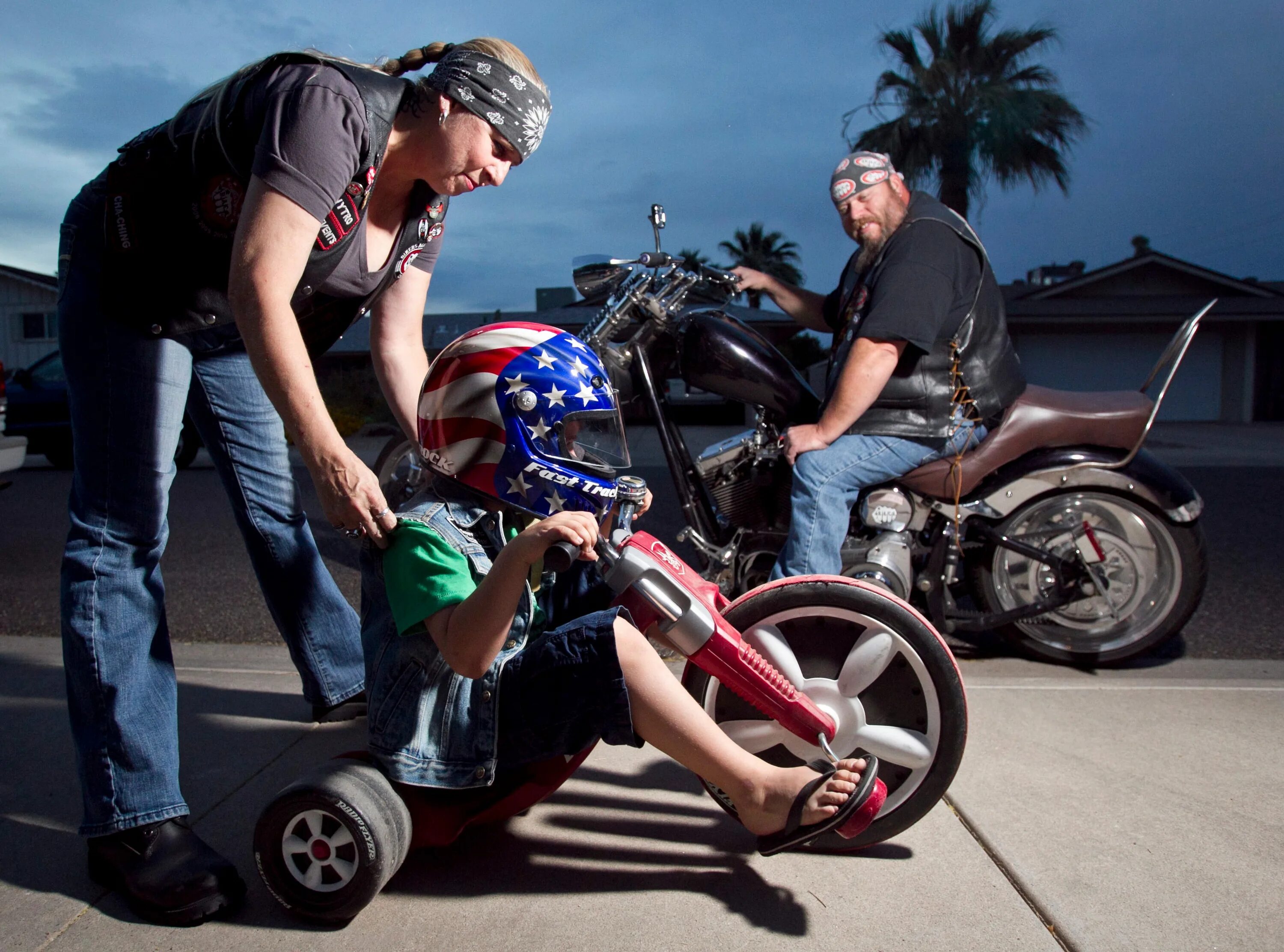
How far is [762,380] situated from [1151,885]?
191 cm

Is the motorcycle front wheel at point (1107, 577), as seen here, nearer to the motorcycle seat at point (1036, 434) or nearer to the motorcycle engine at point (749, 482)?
the motorcycle seat at point (1036, 434)

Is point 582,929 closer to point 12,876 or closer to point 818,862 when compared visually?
point 818,862

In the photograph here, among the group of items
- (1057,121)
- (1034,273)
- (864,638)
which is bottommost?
(864,638)

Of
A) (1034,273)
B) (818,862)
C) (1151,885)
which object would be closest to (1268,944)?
(1151,885)

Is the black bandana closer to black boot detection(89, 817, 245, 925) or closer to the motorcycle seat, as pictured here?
black boot detection(89, 817, 245, 925)

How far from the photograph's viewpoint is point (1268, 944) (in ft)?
5.76

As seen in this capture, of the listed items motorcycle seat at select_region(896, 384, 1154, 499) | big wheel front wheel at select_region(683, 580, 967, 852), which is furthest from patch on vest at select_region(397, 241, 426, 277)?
motorcycle seat at select_region(896, 384, 1154, 499)

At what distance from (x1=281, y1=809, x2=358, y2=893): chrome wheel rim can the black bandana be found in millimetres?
1386

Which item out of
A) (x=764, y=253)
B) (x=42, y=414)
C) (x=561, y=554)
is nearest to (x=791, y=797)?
(x=561, y=554)

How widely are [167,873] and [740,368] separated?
223cm

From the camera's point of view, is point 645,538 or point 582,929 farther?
point 645,538

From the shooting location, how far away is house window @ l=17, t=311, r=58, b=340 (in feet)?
95.5

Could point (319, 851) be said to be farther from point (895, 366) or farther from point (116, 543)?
point (895, 366)

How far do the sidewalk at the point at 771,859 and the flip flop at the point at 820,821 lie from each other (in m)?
0.18
